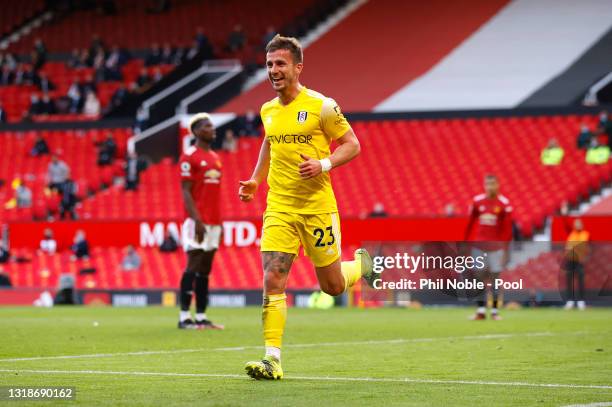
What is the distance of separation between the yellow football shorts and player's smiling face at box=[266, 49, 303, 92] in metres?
1.00

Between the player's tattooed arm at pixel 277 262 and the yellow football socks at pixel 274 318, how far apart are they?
200 mm

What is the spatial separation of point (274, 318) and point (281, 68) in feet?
6.24

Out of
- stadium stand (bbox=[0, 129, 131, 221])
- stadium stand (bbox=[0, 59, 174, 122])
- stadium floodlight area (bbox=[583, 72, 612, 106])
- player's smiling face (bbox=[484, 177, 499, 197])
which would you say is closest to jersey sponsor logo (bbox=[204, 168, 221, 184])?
player's smiling face (bbox=[484, 177, 499, 197])

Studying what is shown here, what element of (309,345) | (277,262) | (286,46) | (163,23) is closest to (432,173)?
(163,23)

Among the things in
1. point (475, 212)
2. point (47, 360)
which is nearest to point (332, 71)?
point (475, 212)

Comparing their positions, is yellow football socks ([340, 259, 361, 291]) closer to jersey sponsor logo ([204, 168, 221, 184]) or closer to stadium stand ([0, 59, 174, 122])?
jersey sponsor logo ([204, 168, 221, 184])

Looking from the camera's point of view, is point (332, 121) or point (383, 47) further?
point (383, 47)

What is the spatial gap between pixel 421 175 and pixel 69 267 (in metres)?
10.2

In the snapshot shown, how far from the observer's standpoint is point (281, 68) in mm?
9562

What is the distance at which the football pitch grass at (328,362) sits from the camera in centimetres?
827

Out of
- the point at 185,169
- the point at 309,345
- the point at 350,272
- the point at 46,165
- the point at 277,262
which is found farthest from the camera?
the point at 46,165

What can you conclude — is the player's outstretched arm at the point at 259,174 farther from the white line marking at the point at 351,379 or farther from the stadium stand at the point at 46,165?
the stadium stand at the point at 46,165

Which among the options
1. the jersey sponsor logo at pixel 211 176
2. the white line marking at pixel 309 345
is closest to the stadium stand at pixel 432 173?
the jersey sponsor logo at pixel 211 176

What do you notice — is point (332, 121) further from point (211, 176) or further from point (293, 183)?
point (211, 176)
